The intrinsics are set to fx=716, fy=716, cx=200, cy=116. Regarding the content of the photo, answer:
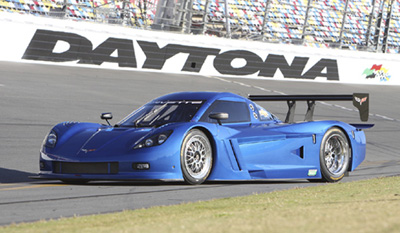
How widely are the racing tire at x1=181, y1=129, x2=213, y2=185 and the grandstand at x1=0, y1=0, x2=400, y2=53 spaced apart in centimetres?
1342

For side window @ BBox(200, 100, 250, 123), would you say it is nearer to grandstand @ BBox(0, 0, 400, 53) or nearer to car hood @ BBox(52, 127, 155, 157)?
car hood @ BBox(52, 127, 155, 157)

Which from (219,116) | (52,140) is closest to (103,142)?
(52,140)

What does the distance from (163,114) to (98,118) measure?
251 inches

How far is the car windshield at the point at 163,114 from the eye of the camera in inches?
314

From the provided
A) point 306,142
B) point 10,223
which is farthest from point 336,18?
point 10,223

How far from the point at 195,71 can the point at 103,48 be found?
357cm

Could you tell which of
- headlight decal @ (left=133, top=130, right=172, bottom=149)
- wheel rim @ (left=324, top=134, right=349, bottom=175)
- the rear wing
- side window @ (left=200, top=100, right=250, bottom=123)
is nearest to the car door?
side window @ (left=200, top=100, right=250, bottom=123)

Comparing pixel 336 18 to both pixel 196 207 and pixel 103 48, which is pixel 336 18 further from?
pixel 196 207

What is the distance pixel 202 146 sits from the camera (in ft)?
24.6

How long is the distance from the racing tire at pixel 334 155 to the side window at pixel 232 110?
40.3 inches

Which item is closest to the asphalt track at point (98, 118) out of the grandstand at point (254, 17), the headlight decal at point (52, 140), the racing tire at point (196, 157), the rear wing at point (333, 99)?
the racing tire at point (196, 157)

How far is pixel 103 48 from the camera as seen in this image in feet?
67.8

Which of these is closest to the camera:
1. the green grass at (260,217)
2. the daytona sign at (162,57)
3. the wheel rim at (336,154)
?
the green grass at (260,217)

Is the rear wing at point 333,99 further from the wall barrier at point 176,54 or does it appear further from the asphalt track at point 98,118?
the wall barrier at point 176,54
